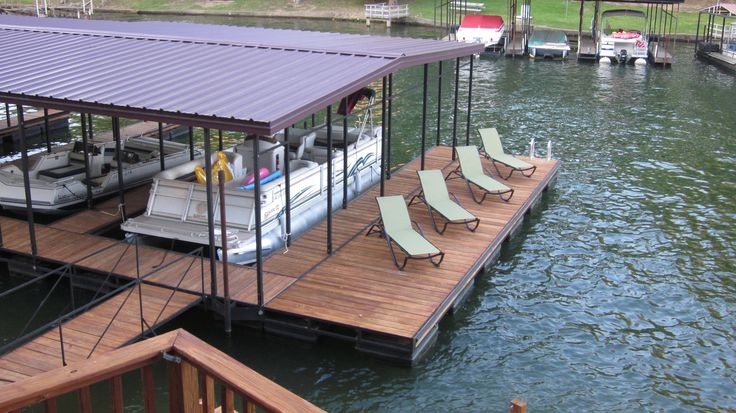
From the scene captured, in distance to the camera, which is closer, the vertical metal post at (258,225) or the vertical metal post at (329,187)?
the vertical metal post at (258,225)

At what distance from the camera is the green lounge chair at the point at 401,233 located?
13555 mm

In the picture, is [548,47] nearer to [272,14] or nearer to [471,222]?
[272,14]

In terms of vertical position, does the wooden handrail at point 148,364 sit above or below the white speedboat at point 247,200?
above

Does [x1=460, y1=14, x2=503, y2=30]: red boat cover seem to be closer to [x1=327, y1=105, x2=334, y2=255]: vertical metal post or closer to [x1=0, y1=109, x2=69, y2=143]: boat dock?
[x1=0, y1=109, x2=69, y2=143]: boat dock

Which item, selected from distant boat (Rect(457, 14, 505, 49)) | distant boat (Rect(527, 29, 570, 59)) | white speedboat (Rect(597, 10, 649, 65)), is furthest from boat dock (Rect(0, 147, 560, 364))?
distant boat (Rect(457, 14, 505, 49))

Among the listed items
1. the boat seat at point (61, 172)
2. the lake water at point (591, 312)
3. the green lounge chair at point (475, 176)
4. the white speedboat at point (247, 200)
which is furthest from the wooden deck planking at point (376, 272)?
the boat seat at point (61, 172)

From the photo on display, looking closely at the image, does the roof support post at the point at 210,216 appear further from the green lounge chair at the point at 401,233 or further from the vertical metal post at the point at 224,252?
the green lounge chair at the point at 401,233

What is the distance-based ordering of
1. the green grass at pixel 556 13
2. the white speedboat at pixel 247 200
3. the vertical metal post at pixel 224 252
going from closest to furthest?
the vertical metal post at pixel 224 252
the white speedboat at pixel 247 200
the green grass at pixel 556 13

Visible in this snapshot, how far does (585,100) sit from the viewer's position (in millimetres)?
31859

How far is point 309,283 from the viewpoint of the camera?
503 inches

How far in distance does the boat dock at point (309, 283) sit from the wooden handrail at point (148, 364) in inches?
269

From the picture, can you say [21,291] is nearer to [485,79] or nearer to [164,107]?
[164,107]

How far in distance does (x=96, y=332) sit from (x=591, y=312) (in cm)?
818

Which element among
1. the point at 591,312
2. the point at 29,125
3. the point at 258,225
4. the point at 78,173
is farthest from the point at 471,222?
the point at 29,125
